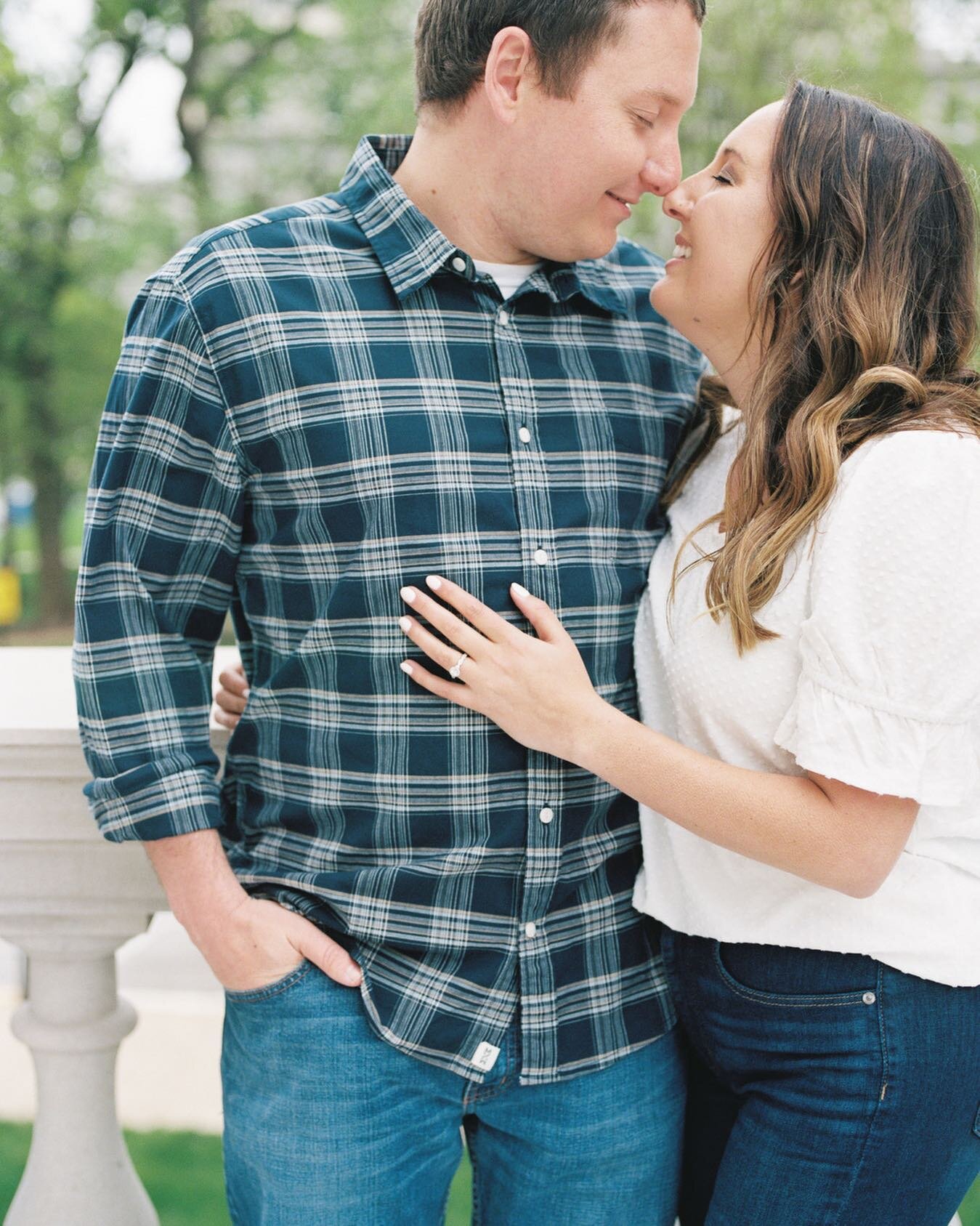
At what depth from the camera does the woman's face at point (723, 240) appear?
135 centimetres

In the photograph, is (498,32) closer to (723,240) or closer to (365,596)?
(723,240)

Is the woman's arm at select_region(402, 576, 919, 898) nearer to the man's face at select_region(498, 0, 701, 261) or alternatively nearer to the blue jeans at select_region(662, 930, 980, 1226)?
the blue jeans at select_region(662, 930, 980, 1226)

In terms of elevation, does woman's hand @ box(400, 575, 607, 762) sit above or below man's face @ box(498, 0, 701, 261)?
below

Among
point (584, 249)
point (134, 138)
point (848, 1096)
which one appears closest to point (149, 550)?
point (584, 249)

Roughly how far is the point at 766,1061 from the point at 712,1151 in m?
0.19

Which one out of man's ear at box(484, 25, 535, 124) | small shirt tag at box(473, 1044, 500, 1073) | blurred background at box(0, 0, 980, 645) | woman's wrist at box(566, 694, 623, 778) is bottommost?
small shirt tag at box(473, 1044, 500, 1073)

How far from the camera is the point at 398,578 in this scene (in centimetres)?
130

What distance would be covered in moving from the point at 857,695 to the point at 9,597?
10538 millimetres

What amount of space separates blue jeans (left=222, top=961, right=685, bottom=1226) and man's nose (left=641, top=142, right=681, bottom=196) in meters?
0.95

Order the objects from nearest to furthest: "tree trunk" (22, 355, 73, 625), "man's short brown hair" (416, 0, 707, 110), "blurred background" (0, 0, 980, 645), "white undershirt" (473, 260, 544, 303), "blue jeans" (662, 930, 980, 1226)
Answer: "blue jeans" (662, 930, 980, 1226) → "man's short brown hair" (416, 0, 707, 110) → "white undershirt" (473, 260, 544, 303) → "blurred background" (0, 0, 980, 645) → "tree trunk" (22, 355, 73, 625)

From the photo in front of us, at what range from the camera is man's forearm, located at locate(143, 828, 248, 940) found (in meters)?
1.28

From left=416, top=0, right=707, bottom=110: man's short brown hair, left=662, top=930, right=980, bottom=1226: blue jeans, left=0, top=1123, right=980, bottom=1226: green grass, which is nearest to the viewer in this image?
left=662, top=930, right=980, bottom=1226: blue jeans

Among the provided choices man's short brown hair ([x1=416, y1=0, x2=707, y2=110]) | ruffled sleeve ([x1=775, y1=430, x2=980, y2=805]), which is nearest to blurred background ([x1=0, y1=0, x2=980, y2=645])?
man's short brown hair ([x1=416, y1=0, x2=707, y2=110])

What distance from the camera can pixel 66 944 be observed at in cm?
152
